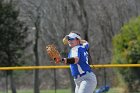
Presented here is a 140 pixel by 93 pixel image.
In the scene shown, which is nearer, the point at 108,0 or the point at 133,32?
the point at 133,32

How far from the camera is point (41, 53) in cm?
3409

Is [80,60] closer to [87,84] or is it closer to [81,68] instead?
[81,68]

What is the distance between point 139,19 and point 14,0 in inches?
340

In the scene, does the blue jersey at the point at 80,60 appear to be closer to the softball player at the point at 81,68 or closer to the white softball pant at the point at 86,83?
the softball player at the point at 81,68

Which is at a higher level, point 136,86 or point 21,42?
point 21,42

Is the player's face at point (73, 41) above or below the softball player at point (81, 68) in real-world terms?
above

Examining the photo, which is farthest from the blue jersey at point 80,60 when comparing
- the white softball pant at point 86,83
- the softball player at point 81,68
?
the white softball pant at point 86,83

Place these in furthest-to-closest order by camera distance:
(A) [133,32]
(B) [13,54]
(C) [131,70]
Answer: (B) [13,54] → (A) [133,32] → (C) [131,70]

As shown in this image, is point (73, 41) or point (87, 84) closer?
point (87, 84)

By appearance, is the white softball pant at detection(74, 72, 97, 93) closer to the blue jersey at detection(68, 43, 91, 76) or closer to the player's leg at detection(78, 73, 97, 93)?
the player's leg at detection(78, 73, 97, 93)

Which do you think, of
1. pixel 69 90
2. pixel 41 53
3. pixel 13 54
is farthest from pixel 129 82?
pixel 41 53

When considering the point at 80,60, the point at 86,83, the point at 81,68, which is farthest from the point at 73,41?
the point at 86,83

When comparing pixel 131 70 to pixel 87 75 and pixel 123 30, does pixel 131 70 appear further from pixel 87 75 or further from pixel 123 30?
pixel 87 75

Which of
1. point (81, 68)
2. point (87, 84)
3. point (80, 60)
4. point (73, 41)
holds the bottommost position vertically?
point (87, 84)
